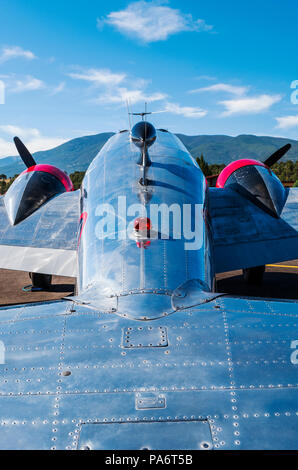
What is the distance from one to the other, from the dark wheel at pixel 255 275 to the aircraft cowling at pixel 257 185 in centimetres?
242

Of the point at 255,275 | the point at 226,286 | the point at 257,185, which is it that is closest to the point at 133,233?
the point at 257,185

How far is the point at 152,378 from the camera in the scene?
122 inches

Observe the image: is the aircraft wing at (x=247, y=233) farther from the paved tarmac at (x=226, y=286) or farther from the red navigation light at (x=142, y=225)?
the red navigation light at (x=142, y=225)

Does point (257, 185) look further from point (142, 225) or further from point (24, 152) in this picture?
point (24, 152)


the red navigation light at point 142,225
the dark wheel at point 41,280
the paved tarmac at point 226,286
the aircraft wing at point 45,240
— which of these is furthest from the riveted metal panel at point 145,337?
the dark wheel at point 41,280

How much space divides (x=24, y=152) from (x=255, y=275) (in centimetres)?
894

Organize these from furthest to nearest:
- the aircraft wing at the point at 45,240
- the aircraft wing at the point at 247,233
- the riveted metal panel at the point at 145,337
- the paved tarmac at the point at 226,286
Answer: the paved tarmac at the point at 226,286, the aircraft wing at the point at 247,233, the aircraft wing at the point at 45,240, the riveted metal panel at the point at 145,337

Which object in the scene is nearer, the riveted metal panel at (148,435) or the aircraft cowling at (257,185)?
the riveted metal panel at (148,435)

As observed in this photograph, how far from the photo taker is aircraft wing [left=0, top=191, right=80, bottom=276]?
807cm

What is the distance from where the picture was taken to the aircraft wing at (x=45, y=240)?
8.07 metres

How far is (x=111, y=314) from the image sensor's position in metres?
3.97
